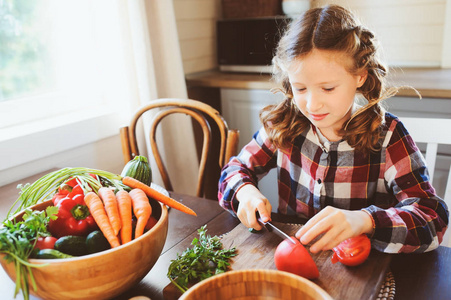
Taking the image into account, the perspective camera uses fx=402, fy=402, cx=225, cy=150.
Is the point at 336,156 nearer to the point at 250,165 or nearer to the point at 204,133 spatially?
the point at 250,165

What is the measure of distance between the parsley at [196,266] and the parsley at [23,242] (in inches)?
8.7

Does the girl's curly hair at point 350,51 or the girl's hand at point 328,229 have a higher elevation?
the girl's curly hair at point 350,51

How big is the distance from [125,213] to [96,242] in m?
0.08

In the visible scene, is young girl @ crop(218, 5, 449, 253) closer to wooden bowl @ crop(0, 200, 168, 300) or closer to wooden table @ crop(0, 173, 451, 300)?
wooden table @ crop(0, 173, 451, 300)

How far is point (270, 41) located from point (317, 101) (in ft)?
4.03

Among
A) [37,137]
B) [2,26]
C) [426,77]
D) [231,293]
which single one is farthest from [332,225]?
[2,26]

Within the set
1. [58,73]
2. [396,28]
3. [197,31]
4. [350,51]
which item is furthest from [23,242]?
[396,28]

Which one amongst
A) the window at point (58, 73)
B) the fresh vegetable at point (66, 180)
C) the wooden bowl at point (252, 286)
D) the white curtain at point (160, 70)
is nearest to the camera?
the wooden bowl at point (252, 286)

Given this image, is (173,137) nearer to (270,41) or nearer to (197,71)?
(197,71)

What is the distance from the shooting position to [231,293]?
0.59 m

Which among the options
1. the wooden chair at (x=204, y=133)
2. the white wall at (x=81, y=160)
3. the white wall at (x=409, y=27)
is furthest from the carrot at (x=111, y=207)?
the white wall at (x=409, y=27)

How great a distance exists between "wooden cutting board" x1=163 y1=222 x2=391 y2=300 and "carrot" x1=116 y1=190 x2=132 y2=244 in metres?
0.11

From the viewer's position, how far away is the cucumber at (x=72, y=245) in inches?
25.3

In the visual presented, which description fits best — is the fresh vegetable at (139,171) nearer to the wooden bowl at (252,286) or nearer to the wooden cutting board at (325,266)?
the wooden cutting board at (325,266)
